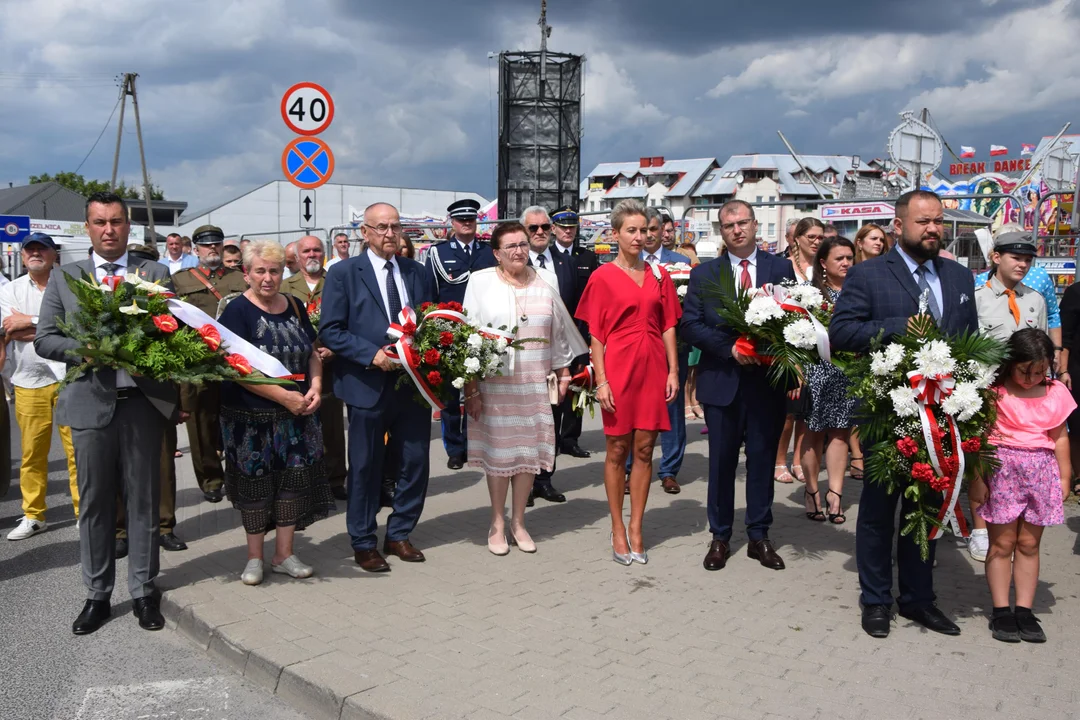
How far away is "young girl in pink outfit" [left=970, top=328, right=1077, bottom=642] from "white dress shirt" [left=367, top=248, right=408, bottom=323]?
11.7 ft

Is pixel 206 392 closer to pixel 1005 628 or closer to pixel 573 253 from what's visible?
pixel 573 253

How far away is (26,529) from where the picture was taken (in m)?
7.21

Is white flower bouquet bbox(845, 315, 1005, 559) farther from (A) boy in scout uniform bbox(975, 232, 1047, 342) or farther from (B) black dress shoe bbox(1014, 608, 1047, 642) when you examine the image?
(A) boy in scout uniform bbox(975, 232, 1047, 342)

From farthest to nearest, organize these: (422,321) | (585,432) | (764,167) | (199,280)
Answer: (764,167), (585,432), (199,280), (422,321)

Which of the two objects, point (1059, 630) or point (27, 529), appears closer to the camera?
point (1059, 630)

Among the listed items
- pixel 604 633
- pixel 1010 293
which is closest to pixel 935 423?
pixel 604 633

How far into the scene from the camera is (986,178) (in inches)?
1455

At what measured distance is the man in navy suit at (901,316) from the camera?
196 inches

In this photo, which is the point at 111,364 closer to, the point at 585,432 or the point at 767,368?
the point at 767,368

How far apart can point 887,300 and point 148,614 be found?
4485 mm

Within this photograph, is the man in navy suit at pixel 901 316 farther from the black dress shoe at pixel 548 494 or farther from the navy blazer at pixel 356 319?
the black dress shoe at pixel 548 494

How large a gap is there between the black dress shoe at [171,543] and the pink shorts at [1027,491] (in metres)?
5.20

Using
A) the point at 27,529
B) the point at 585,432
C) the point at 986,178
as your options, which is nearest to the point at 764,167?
the point at 986,178

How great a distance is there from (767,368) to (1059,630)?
7.17 ft
